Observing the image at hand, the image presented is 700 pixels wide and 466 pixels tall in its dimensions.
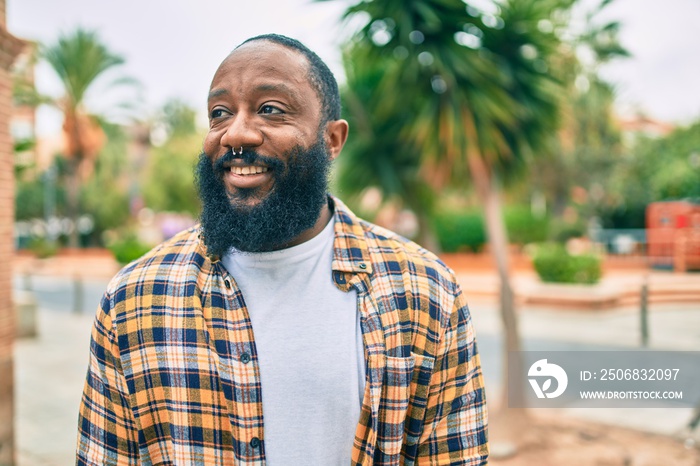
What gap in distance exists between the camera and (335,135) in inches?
74.0

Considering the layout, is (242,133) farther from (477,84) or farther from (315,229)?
(477,84)

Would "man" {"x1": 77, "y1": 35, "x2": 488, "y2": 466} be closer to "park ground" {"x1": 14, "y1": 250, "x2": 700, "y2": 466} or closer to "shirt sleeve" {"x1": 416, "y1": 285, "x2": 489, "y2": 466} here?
"shirt sleeve" {"x1": 416, "y1": 285, "x2": 489, "y2": 466}

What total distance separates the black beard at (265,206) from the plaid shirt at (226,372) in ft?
0.29

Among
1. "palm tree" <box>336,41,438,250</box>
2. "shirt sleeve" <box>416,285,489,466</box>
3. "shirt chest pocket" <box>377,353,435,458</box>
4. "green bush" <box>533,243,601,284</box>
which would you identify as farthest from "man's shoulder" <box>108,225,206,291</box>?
"green bush" <box>533,243,601,284</box>

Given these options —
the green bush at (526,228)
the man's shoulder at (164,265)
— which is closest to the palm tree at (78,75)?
the green bush at (526,228)

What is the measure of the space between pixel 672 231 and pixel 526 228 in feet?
40.1

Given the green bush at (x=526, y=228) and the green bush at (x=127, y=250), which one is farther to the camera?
the green bush at (x=526, y=228)

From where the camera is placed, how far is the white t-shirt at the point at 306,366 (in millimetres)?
1531

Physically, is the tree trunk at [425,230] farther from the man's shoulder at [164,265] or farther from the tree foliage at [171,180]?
the tree foliage at [171,180]

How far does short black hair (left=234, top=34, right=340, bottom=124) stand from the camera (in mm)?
1715

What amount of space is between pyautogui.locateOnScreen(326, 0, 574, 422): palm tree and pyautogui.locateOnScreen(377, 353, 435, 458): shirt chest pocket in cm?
350

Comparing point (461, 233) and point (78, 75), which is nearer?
point (461, 233)

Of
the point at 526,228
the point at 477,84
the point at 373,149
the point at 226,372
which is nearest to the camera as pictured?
the point at 226,372

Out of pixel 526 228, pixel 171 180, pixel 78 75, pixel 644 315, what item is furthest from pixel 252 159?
pixel 171 180
